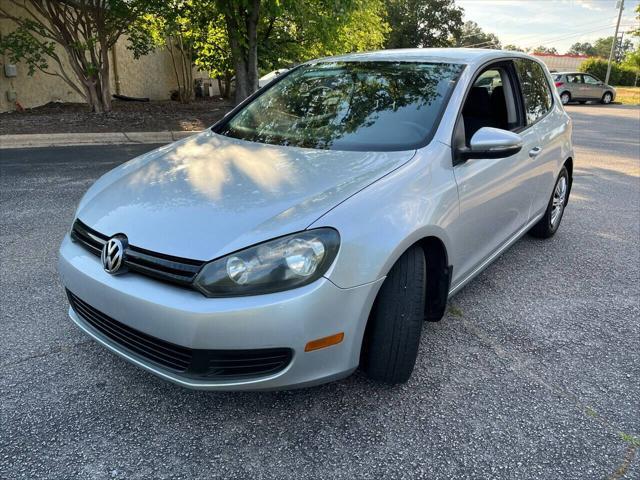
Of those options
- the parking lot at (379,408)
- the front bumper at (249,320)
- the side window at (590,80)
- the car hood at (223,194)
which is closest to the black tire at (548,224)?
the parking lot at (379,408)

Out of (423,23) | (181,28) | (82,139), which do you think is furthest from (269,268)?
(423,23)

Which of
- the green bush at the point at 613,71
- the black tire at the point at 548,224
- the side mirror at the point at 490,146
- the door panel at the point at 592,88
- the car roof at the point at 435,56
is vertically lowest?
the green bush at the point at 613,71

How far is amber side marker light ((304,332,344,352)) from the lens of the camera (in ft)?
6.61

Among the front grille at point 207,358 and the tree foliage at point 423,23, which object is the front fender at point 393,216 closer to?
the front grille at point 207,358

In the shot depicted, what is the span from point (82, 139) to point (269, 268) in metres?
8.23

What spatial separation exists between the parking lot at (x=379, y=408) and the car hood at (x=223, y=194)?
0.79 meters

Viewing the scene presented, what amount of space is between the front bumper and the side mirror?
0.99 metres

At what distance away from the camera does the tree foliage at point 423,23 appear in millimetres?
45594

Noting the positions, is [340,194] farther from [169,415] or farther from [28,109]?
[28,109]

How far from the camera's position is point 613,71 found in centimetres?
4391

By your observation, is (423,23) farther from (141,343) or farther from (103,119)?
(141,343)

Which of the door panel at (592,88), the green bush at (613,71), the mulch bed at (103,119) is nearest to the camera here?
the mulch bed at (103,119)

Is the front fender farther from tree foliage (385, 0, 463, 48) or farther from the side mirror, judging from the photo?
tree foliage (385, 0, 463, 48)

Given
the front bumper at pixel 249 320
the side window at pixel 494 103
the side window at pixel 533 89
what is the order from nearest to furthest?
the front bumper at pixel 249 320, the side window at pixel 494 103, the side window at pixel 533 89
